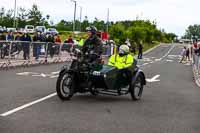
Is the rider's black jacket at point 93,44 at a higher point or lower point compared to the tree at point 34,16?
lower

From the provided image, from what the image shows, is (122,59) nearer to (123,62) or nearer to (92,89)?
(123,62)

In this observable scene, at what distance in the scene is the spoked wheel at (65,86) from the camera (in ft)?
36.3

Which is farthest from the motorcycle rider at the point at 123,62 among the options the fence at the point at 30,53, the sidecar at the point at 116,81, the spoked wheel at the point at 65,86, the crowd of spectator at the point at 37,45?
the crowd of spectator at the point at 37,45

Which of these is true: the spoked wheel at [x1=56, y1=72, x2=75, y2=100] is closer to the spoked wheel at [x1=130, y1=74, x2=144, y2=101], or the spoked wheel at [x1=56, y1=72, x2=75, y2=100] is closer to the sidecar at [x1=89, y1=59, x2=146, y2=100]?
the sidecar at [x1=89, y1=59, x2=146, y2=100]

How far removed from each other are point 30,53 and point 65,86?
14.0 m

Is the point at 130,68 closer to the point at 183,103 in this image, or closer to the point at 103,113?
the point at 183,103

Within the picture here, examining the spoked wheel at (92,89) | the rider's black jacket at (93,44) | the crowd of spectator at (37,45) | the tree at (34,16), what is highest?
the tree at (34,16)

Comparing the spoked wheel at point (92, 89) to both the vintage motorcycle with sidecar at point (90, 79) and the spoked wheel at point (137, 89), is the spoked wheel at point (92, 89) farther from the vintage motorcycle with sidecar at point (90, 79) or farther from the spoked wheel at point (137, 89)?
the spoked wheel at point (137, 89)

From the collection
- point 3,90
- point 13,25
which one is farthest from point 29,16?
point 3,90

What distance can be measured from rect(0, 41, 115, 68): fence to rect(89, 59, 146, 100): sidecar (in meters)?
7.76

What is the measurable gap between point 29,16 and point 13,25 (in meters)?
6.44

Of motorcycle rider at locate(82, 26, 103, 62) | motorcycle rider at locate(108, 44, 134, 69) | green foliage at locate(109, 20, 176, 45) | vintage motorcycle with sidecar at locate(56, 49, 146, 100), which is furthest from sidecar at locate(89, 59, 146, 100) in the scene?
green foliage at locate(109, 20, 176, 45)

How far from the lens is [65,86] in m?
11.3

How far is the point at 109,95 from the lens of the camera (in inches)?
500
